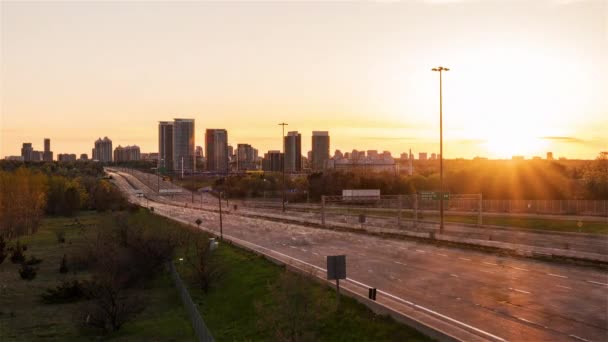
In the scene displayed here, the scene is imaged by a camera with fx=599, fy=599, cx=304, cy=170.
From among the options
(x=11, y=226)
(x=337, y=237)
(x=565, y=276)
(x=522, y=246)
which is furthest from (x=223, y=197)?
(x=565, y=276)

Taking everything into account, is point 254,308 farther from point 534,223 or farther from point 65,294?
point 534,223

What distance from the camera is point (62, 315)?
3656cm

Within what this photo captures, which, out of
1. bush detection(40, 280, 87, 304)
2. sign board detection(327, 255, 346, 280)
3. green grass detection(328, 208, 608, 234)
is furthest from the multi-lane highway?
green grass detection(328, 208, 608, 234)

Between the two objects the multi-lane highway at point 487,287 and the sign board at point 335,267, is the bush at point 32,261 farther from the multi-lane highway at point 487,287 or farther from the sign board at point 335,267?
the sign board at point 335,267

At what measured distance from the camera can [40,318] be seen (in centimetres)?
3566

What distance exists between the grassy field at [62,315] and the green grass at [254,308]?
1613 mm

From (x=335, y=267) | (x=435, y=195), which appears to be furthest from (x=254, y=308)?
(x=435, y=195)

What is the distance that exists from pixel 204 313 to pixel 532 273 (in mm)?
18059

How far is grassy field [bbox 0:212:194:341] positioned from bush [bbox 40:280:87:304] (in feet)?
2.16

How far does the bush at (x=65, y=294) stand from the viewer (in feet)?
133

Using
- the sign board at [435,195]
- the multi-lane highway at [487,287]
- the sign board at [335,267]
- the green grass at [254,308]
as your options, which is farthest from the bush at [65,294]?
the sign board at [435,195]

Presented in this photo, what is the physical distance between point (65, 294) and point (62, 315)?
496 centimetres

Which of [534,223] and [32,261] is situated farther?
[534,223]

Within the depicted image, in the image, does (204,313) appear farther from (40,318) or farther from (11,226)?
(11,226)
